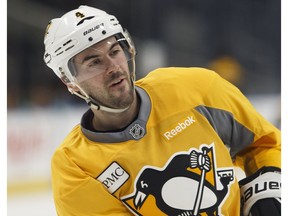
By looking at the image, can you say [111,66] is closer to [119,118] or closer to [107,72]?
[107,72]

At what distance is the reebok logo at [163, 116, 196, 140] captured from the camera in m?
1.46

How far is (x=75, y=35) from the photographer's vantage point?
4.77ft

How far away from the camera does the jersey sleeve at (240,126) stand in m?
1.49

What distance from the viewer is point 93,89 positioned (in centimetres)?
150

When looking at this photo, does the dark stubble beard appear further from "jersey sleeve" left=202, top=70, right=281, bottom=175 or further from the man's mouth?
"jersey sleeve" left=202, top=70, right=281, bottom=175

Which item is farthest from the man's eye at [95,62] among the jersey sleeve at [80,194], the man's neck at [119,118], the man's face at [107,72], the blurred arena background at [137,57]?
the blurred arena background at [137,57]

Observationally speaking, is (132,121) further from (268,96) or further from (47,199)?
(268,96)

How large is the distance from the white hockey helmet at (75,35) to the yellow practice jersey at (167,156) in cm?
11

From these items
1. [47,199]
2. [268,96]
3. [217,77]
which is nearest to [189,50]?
[268,96]

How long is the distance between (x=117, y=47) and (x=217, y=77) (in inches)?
11.4

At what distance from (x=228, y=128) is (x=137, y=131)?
0.25 m

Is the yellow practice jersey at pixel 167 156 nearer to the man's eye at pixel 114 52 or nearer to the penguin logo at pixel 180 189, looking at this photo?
the penguin logo at pixel 180 189

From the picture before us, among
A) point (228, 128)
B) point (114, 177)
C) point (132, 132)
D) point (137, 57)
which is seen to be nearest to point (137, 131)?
point (132, 132)

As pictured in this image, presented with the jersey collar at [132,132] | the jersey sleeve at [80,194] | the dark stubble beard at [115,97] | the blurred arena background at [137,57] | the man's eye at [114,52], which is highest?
the blurred arena background at [137,57]
